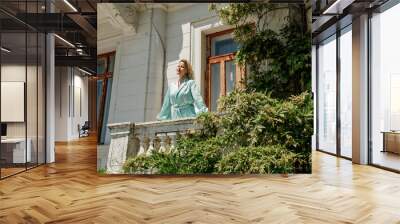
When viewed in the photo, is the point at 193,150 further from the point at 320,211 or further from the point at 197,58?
the point at 320,211

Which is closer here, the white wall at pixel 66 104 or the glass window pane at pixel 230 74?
the glass window pane at pixel 230 74

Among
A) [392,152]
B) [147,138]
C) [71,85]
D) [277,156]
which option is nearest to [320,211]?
[277,156]

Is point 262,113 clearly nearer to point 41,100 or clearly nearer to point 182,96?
point 182,96

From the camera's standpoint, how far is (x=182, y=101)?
494 centimetres

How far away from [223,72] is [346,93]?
146 inches

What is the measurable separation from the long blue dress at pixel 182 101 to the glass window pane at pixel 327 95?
4.48m

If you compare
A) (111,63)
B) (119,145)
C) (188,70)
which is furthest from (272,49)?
(119,145)

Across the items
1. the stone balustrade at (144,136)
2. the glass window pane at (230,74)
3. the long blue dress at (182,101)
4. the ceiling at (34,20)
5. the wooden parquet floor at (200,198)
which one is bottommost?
the wooden parquet floor at (200,198)

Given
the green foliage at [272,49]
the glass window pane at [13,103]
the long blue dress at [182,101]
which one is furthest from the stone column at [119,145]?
the green foliage at [272,49]

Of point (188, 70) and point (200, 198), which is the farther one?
point (188, 70)

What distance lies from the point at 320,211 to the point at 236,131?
1862mm

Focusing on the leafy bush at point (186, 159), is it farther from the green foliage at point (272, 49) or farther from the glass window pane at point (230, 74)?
the green foliage at point (272, 49)

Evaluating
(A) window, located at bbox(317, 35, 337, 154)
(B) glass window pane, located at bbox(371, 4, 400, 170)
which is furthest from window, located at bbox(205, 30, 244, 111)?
(A) window, located at bbox(317, 35, 337, 154)

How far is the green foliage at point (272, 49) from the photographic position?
4.92 meters
